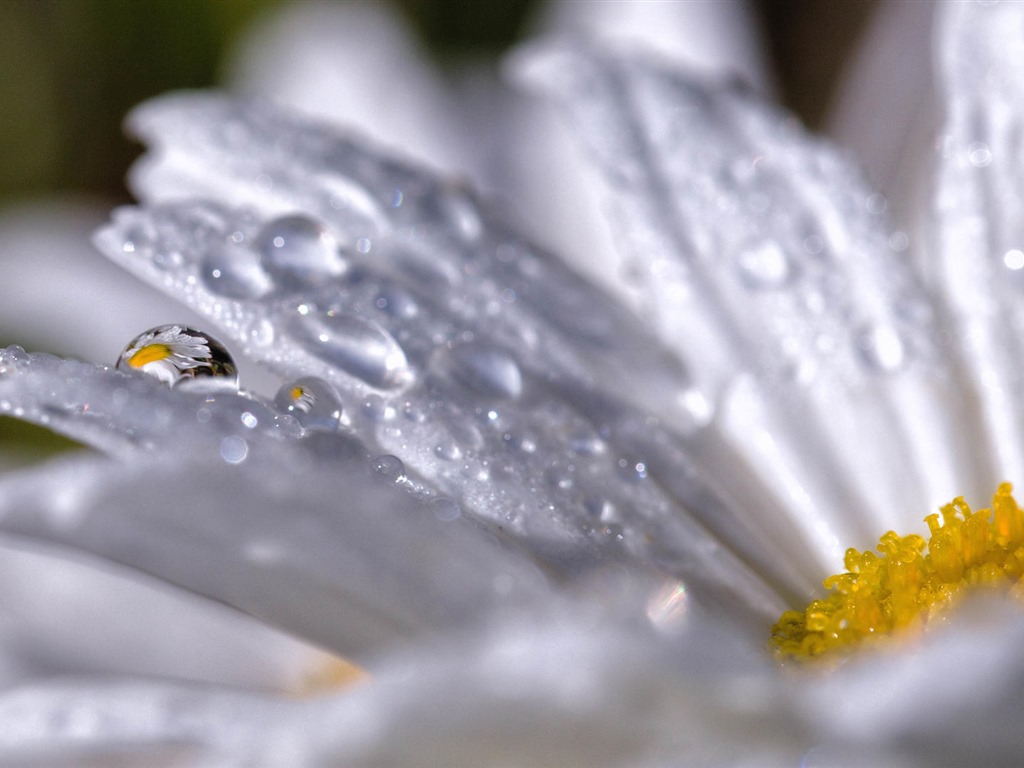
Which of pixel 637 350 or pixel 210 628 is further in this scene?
pixel 210 628

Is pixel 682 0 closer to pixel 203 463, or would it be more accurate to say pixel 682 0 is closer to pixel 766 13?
pixel 766 13

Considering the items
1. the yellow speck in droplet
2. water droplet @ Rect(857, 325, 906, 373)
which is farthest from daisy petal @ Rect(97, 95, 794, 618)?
the yellow speck in droplet

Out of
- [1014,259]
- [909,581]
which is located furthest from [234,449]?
[1014,259]

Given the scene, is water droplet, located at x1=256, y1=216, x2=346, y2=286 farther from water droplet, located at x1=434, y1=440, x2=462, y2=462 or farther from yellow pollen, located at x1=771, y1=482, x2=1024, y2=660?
yellow pollen, located at x1=771, y1=482, x2=1024, y2=660

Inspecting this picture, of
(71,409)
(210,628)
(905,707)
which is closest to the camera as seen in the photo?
(905,707)

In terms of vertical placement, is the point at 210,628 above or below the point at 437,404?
above

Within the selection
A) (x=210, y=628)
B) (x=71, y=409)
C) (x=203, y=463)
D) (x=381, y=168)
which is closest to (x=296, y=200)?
(x=381, y=168)

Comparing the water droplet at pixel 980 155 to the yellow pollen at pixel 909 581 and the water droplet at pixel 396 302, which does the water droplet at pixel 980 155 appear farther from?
the water droplet at pixel 396 302

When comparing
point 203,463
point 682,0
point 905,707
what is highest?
point 682,0
